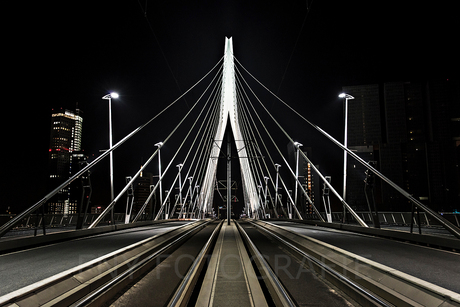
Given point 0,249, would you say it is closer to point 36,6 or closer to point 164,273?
point 164,273

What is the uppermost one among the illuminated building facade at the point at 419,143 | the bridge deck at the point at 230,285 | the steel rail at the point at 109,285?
the illuminated building facade at the point at 419,143

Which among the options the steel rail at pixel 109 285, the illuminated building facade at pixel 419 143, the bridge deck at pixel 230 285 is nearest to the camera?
the steel rail at pixel 109 285

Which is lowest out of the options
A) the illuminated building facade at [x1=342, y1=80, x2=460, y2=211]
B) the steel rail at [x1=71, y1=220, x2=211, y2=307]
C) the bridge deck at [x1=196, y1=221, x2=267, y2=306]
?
the bridge deck at [x1=196, y1=221, x2=267, y2=306]

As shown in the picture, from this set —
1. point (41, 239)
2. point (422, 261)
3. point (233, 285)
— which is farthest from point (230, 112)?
point (233, 285)

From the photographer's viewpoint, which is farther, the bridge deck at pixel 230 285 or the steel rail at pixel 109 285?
the bridge deck at pixel 230 285

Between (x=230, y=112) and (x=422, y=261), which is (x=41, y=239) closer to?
(x=422, y=261)

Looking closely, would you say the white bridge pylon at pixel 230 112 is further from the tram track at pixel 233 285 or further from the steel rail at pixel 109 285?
the steel rail at pixel 109 285

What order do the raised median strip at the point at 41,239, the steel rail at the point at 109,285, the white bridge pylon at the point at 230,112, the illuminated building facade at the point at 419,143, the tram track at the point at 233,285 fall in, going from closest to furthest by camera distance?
the tram track at the point at 233,285
the steel rail at the point at 109,285
the raised median strip at the point at 41,239
the illuminated building facade at the point at 419,143
the white bridge pylon at the point at 230,112

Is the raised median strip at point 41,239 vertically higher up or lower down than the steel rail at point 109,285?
higher up

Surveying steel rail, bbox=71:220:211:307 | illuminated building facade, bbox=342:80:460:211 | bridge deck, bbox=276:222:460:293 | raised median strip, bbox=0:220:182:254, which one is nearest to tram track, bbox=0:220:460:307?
steel rail, bbox=71:220:211:307

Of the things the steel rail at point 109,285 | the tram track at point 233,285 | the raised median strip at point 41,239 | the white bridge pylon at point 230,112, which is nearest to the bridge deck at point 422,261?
the tram track at point 233,285

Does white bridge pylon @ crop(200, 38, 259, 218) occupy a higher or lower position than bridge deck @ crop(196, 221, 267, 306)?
higher

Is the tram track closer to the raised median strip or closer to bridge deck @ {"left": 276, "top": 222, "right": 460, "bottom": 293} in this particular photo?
bridge deck @ {"left": 276, "top": 222, "right": 460, "bottom": 293}

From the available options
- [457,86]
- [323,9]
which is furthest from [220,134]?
[323,9]
